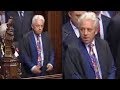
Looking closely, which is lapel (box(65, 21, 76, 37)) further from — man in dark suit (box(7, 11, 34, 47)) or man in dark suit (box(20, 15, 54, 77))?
man in dark suit (box(7, 11, 34, 47))

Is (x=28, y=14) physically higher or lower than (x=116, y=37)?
higher

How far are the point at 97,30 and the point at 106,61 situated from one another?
386 millimetres

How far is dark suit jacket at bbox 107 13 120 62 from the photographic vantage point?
4180 mm

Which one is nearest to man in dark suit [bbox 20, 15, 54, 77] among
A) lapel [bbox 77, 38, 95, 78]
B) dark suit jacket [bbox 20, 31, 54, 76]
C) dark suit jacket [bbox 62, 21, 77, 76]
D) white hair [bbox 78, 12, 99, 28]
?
dark suit jacket [bbox 20, 31, 54, 76]

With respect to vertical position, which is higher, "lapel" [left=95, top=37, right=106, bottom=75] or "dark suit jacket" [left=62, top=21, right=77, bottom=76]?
"dark suit jacket" [left=62, top=21, right=77, bottom=76]

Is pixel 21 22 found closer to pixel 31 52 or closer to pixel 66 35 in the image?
pixel 31 52

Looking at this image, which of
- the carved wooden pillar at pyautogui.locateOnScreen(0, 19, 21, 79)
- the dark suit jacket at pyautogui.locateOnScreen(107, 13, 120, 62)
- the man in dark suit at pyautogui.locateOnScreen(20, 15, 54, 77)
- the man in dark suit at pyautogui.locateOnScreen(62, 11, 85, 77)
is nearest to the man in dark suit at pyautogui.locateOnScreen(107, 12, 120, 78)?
the dark suit jacket at pyautogui.locateOnScreen(107, 13, 120, 62)

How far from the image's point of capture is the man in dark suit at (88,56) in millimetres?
4160

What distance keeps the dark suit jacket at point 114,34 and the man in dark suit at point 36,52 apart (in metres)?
0.71

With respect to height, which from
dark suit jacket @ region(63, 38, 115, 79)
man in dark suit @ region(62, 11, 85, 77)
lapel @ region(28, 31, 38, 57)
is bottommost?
dark suit jacket @ region(63, 38, 115, 79)

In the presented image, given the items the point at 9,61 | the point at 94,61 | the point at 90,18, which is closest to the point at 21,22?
the point at 9,61

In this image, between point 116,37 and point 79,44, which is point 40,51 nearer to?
point 79,44
